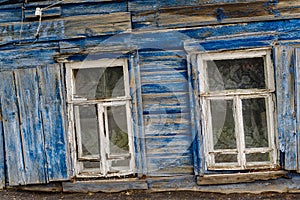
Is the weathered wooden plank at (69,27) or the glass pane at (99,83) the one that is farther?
the glass pane at (99,83)

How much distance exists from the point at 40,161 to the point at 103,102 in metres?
1.01

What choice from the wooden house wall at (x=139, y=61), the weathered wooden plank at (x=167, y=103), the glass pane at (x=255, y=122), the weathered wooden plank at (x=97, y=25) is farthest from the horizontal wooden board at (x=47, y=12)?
the glass pane at (x=255, y=122)

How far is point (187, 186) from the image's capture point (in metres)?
5.20

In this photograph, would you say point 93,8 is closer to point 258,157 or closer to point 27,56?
point 27,56

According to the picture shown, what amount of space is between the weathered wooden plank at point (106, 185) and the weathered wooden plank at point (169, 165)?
19 centimetres

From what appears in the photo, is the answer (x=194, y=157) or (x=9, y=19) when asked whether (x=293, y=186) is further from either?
(x=9, y=19)

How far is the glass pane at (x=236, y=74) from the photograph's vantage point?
5.24 meters

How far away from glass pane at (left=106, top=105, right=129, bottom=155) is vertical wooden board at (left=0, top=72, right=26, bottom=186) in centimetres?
105

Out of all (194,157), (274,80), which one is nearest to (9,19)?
(194,157)

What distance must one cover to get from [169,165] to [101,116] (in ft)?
3.16

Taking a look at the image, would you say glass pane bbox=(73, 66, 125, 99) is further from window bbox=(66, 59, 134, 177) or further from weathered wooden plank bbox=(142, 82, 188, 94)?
weathered wooden plank bbox=(142, 82, 188, 94)

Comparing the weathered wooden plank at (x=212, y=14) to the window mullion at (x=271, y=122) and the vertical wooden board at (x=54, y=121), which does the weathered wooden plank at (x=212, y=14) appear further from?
the vertical wooden board at (x=54, y=121)

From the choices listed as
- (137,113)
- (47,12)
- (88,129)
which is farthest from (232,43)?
(47,12)

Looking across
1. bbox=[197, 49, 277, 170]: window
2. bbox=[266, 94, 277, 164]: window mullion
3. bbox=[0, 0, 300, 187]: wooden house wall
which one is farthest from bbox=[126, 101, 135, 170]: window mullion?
bbox=[266, 94, 277, 164]: window mullion
